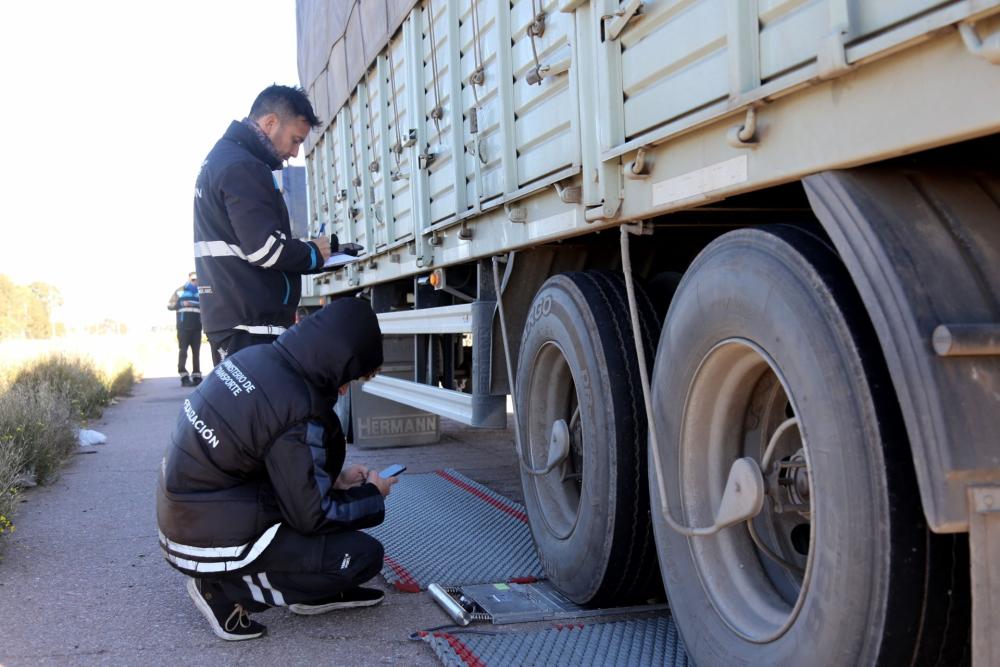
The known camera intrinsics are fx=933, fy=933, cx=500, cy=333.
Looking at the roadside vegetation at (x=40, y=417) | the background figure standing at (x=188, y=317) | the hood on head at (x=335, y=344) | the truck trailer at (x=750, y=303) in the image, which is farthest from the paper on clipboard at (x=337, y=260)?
the background figure standing at (x=188, y=317)

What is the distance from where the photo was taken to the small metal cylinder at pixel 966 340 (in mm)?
1525

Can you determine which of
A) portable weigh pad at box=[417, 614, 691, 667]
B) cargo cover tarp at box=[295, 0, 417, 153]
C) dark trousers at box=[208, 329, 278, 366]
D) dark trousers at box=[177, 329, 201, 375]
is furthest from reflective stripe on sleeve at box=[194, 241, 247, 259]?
dark trousers at box=[177, 329, 201, 375]

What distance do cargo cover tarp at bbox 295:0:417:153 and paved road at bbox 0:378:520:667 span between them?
2.83m

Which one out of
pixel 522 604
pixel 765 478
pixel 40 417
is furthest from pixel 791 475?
pixel 40 417

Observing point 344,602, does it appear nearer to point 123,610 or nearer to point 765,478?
point 123,610

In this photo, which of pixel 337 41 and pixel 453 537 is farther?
pixel 337 41

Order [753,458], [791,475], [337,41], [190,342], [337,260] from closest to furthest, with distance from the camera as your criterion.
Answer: [791,475]
[753,458]
[337,260]
[337,41]
[190,342]

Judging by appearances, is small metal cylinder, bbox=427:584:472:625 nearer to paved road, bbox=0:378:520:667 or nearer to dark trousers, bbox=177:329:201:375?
paved road, bbox=0:378:520:667

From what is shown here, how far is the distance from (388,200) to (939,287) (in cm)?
425

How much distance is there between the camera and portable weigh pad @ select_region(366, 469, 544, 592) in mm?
3799

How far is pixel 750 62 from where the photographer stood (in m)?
1.97

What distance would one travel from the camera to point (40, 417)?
21.6 ft

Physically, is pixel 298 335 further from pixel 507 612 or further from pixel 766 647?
pixel 766 647

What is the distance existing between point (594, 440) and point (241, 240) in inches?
73.1
